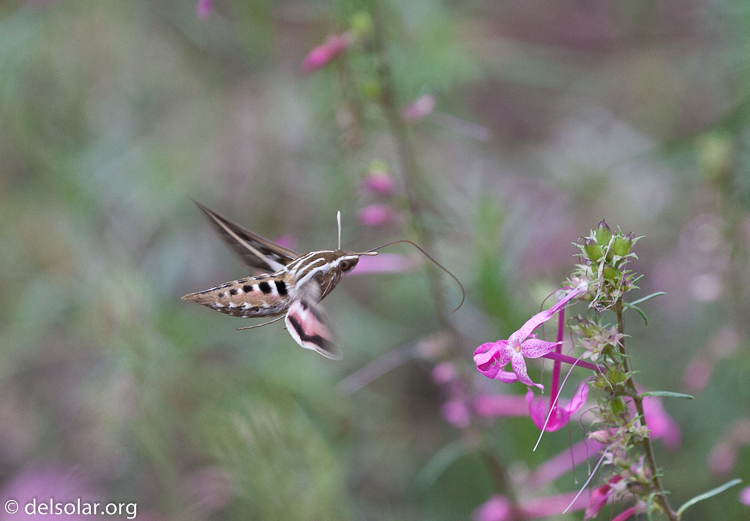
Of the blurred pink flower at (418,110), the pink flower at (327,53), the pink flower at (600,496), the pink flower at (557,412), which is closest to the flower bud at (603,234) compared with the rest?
the pink flower at (557,412)

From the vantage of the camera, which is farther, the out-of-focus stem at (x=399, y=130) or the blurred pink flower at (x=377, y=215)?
the blurred pink flower at (x=377, y=215)

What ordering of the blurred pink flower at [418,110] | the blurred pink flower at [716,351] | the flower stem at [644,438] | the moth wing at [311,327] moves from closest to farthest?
the flower stem at [644,438] < the moth wing at [311,327] < the blurred pink flower at [418,110] < the blurred pink flower at [716,351]

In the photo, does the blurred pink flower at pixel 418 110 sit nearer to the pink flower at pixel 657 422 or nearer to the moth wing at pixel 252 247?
the moth wing at pixel 252 247

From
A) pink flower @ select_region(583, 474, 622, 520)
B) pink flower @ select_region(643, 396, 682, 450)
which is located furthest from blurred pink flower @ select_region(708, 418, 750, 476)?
pink flower @ select_region(583, 474, 622, 520)

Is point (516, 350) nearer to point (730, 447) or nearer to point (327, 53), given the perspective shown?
point (327, 53)

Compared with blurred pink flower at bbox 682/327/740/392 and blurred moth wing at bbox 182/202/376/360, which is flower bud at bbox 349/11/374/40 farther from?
blurred pink flower at bbox 682/327/740/392

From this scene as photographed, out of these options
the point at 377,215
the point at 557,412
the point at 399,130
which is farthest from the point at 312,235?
the point at 557,412

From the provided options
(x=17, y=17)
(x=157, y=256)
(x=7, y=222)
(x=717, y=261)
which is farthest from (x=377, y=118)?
(x=7, y=222)
